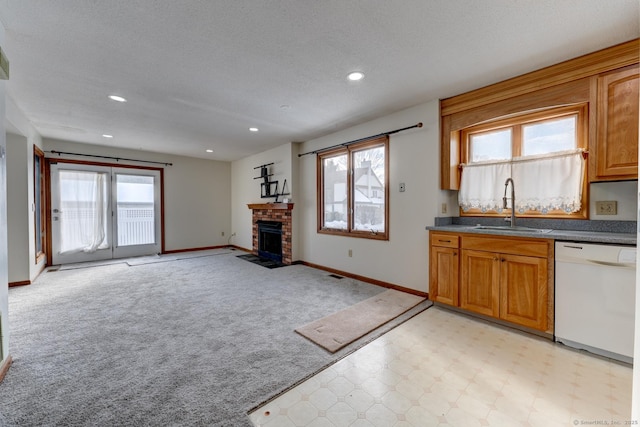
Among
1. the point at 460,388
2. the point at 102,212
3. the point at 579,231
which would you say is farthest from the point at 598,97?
the point at 102,212

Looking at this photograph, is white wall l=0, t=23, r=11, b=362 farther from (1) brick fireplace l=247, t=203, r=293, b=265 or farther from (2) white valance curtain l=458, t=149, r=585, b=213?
(2) white valance curtain l=458, t=149, r=585, b=213

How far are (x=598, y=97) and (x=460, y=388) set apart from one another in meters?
2.63

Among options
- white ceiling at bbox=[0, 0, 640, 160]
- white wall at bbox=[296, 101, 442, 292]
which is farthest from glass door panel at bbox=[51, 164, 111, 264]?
white wall at bbox=[296, 101, 442, 292]

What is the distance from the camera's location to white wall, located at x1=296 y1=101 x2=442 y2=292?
10.8 ft

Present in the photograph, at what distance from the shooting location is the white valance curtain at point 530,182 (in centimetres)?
252

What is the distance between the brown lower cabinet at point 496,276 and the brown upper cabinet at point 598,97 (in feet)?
2.83

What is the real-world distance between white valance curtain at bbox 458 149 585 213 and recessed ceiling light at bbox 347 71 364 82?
178cm

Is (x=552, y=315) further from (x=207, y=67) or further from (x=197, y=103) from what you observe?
(x=197, y=103)

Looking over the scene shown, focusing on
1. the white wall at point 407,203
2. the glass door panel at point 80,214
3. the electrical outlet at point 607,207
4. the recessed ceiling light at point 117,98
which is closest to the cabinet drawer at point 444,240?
the white wall at point 407,203

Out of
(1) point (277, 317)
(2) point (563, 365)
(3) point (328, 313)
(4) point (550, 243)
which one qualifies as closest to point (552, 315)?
(2) point (563, 365)

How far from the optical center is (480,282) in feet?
8.70

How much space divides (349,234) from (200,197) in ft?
14.9

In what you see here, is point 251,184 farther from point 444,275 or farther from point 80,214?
point 444,275

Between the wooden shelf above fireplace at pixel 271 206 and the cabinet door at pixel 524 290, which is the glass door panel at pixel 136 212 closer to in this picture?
the wooden shelf above fireplace at pixel 271 206
